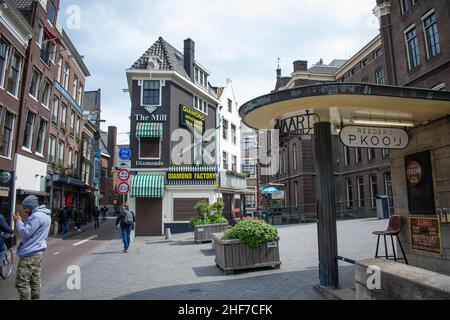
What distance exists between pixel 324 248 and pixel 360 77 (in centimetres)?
3210

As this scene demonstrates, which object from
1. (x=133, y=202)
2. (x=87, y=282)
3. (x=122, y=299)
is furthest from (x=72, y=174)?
(x=122, y=299)

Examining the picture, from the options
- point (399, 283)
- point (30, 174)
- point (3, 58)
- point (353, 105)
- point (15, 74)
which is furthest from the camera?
point (30, 174)

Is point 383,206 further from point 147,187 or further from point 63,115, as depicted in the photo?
point 63,115

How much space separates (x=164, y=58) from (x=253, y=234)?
68.1ft

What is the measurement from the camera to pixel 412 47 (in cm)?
1972

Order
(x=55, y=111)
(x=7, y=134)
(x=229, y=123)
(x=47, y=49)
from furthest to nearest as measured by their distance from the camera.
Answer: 1. (x=229, y=123)
2. (x=55, y=111)
3. (x=47, y=49)
4. (x=7, y=134)

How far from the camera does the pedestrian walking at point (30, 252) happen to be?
514 centimetres

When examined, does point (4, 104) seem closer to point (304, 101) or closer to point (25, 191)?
point (25, 191)

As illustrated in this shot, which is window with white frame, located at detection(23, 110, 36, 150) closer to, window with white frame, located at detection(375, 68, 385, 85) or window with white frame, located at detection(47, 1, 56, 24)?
window with white frame, located at detection(47, 1, 56, 24)

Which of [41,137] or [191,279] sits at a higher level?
[41,137]

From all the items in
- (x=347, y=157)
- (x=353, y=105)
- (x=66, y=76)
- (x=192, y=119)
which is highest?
(x=66, y=76)

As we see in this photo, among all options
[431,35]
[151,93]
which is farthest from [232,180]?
[431,35]

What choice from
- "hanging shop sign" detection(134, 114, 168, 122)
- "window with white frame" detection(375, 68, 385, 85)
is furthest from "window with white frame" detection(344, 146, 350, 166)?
"hanging shop sign" detection(134, 114, 168, 122)

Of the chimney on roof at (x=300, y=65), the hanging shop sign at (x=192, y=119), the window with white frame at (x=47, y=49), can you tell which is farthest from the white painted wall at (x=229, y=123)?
the window with white frame at (x=47, y=49)
